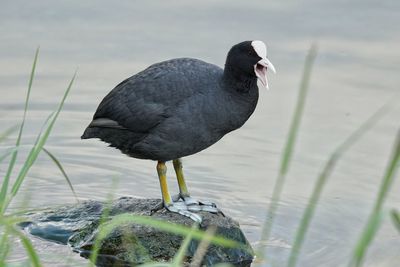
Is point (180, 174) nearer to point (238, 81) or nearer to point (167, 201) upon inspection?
point (167, 201)

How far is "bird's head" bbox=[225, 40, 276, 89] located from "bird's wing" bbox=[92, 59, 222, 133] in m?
0.22

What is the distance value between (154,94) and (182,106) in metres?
0.20

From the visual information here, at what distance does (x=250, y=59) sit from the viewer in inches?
239

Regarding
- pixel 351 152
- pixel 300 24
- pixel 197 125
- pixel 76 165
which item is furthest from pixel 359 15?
pixel 197 125

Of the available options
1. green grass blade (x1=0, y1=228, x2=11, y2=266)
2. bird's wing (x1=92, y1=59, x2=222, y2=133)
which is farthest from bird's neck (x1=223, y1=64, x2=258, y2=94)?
green grass blade (x1=0, y1=228, x2=11, y2=266)

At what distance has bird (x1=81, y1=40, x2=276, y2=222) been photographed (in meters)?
6.10

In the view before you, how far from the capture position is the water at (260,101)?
702cm

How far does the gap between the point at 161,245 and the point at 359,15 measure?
461cm

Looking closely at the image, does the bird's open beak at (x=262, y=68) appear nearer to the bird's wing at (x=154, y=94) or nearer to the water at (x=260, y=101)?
the bird's wing at (x=154, y=94)

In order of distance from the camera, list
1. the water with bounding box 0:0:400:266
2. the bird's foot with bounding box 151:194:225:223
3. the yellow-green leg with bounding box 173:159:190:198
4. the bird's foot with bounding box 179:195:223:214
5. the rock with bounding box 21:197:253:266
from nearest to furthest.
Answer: the rock with bounding box 21:197:253:266
the bird's foot with bounding box 151:194:225:223
the bird's foot with bounding box 179:195:223:214
the yellow-green leg with bounding box 173:159:190:198
the water with bounding box 0:0:400:266

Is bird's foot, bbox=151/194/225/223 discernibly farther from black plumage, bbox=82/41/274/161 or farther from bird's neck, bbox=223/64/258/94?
bird's neck, bbox=223/64/258/94

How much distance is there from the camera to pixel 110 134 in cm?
634

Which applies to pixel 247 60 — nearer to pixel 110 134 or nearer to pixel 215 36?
pixel 110 134

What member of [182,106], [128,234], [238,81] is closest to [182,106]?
[182,106]
